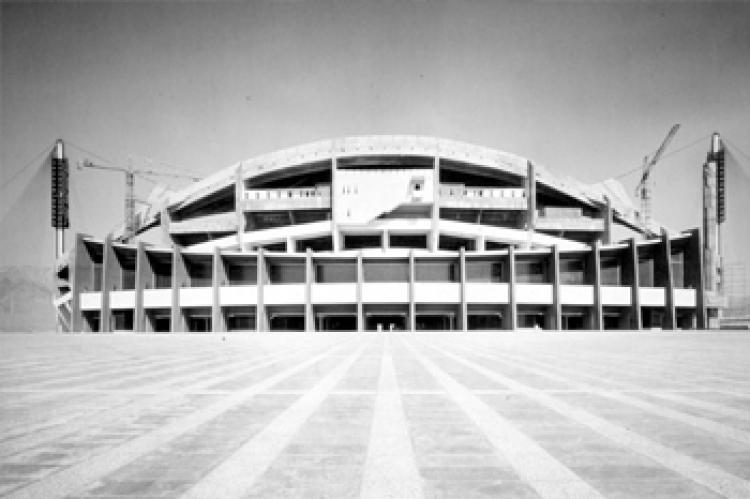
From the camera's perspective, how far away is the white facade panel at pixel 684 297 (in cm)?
5138

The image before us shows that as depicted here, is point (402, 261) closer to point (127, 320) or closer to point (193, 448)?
point (127, 320)

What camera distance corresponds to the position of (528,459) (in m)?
4.52

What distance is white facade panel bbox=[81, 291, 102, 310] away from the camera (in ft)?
168

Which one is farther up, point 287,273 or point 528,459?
point 287,273

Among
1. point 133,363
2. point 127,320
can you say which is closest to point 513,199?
point 127,320

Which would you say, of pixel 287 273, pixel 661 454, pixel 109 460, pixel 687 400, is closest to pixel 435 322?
pixel 287 273

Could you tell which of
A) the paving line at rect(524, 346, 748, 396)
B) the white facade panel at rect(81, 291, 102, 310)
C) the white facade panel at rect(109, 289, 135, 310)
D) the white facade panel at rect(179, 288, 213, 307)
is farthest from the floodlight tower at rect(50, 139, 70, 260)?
the paving line at rect(524, 346, 748, 396)

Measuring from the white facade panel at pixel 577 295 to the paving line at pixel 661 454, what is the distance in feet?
149

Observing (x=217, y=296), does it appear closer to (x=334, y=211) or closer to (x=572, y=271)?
(x=334, y=211)

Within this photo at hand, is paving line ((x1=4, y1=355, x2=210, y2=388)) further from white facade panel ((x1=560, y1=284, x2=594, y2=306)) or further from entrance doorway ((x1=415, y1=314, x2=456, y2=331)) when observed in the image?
white facade panel ((x1=560, y1=284, x2=594, y2=306))

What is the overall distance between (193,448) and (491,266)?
166 feet

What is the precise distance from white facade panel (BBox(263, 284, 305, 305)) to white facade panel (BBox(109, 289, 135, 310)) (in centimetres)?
1447

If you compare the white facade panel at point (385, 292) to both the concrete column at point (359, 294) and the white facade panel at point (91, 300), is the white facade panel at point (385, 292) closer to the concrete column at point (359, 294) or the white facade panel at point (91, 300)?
the concrete column at point (359, 294)

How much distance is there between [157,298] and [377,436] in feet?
166
